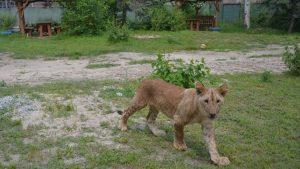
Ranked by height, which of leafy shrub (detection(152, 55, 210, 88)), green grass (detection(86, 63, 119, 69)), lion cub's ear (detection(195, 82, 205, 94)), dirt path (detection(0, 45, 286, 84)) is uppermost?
lion cub's ear (detection(195, 82, 205, 94))

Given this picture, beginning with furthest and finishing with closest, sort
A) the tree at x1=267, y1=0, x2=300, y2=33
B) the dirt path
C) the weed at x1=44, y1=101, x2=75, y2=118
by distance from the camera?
1. the tree at x1=267, y1=0, x2=300, y2=33
2. the dirt path
3. the weed at x1=44, y1=101, x2=75, y2=118

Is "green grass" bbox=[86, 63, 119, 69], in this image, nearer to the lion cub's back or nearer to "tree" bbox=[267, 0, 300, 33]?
the lion cub's back

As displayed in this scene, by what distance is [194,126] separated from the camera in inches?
294

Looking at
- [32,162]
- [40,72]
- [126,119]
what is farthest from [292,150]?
[40,72]

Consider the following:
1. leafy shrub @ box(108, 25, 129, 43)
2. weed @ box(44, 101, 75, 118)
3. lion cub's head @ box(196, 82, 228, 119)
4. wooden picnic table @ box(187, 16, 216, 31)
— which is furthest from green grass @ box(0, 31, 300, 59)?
lion cub's head @ box(196, 82, 228, 119)

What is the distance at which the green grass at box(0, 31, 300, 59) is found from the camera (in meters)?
17.6

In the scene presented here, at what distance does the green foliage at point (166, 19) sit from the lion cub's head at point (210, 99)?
2024 cm

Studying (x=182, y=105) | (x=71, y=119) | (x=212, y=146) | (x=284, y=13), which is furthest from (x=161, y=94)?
(x=284, y=13)

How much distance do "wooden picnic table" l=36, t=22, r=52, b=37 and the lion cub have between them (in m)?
18.0

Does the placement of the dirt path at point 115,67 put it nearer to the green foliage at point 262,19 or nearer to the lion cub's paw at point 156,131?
the lion cub's paw at point 156,131

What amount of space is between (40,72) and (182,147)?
26.2 ft

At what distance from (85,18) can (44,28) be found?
3.14m

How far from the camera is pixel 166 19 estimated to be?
25.8m

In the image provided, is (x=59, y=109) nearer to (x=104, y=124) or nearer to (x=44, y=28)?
(x=104, y=124)
